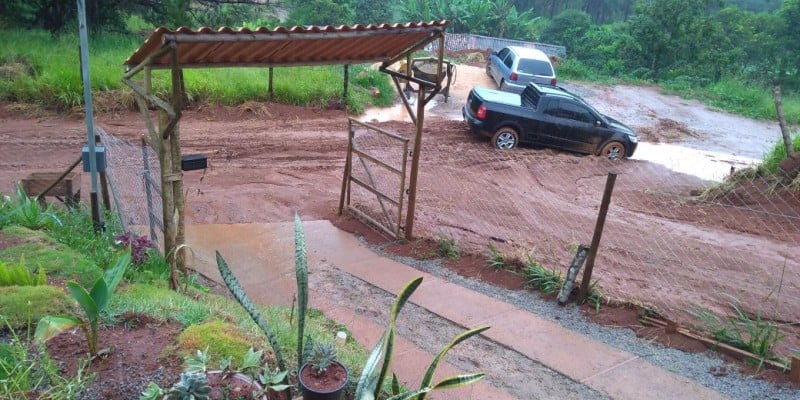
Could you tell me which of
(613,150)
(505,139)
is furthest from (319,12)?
(613,150)

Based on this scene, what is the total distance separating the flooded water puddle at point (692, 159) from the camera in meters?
14.8

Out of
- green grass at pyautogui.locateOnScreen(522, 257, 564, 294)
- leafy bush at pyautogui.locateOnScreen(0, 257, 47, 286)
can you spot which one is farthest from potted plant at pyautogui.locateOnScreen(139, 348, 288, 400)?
green grass at pyautogui.locateOnScreen(522, 257, 564, 294)

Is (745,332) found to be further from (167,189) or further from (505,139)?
(505,139)

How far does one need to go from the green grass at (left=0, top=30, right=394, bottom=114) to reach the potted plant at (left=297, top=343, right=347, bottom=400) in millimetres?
12556

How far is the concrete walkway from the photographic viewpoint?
16.5ft

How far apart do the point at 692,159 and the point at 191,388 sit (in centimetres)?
1596

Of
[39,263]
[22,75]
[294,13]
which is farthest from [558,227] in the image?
[294,13]

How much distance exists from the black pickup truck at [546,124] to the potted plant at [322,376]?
37.4 ft

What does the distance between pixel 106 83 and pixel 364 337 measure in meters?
11.8

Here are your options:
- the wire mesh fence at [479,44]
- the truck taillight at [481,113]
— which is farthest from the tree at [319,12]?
the truck taillight at [481,113]

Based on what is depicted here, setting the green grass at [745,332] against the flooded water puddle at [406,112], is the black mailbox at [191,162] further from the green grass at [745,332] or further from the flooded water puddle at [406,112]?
the flooded water puddle at [406,112]

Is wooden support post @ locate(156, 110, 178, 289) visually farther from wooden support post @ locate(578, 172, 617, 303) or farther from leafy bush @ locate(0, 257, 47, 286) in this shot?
wooden support post @ locate(578, 172, 617, 303)

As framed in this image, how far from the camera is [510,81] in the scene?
784 inches

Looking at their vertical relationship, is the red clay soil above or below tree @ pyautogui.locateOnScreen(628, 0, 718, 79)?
below
